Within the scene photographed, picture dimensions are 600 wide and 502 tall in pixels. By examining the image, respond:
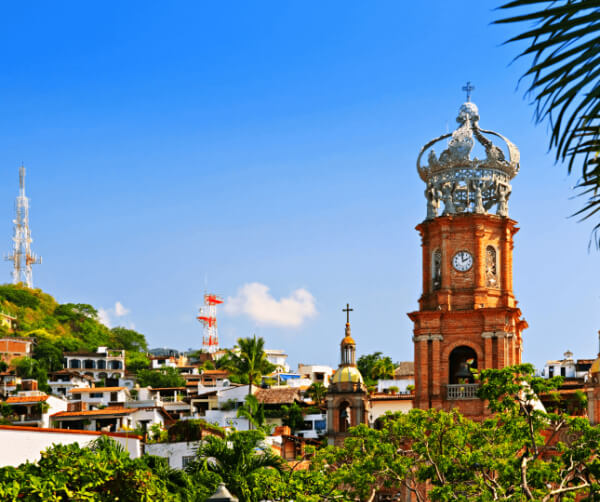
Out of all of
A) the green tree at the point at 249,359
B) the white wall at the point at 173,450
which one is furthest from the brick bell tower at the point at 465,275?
the green tree at the point at 249,359

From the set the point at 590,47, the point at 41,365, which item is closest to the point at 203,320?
the point at 41,365

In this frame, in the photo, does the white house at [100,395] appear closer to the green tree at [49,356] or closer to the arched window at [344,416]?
the green tree at [49,356]

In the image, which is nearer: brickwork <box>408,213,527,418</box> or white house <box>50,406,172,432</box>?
brickwork <box>408,213,527,418</box>

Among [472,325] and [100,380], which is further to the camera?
[100,380]

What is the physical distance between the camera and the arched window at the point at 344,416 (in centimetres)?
5119

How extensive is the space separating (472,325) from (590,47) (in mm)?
39242

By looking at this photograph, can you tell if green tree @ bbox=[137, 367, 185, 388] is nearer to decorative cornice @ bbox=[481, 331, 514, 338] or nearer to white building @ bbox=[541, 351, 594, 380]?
white building @ bbox=[541, 351, 594, 380]

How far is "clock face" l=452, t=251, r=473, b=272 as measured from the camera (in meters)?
47.8

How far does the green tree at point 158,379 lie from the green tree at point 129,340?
3324 cm

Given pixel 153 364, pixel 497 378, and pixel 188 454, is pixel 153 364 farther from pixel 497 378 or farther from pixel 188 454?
pixel 497 378

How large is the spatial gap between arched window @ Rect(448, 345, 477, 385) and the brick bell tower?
0.05m

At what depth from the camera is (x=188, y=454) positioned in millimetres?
47750

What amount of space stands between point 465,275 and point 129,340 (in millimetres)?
98598

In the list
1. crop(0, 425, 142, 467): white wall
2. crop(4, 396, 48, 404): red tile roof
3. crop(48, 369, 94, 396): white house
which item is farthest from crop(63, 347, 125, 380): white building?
crop(0, 425, 142, 467): white wall
